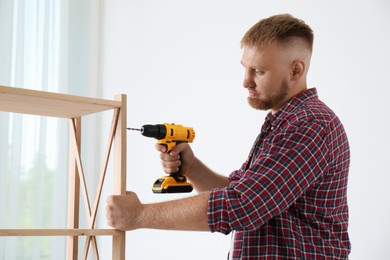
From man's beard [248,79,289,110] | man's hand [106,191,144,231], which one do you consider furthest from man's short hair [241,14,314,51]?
man's hand [106,191,144,231]

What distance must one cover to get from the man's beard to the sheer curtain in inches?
71.2

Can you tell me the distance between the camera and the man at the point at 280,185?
148 centimetres

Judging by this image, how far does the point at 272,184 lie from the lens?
1.48 metres

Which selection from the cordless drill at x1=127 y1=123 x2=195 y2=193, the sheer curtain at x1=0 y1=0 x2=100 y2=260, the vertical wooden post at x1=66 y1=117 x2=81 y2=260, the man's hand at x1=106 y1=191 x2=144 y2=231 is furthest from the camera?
the sheer curtain at x1=0 y1=0 x2=100 y2=260

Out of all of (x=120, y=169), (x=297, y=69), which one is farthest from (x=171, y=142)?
(x=297, y=69)

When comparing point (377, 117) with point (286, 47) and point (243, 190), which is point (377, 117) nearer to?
point (286, 47)

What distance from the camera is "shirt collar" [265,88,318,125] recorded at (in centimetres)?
169

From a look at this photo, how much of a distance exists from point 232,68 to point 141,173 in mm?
936

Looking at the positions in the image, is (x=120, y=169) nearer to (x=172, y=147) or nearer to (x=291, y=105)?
(x=172, y=147)

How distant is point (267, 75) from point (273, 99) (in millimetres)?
84

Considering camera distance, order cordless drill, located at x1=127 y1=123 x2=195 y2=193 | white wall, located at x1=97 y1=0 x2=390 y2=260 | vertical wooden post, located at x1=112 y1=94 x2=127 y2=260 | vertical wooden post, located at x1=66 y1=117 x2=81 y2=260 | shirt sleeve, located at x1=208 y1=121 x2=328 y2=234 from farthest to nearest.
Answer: white wall, located at x1=97 y1=0 x2=390 y2=260 → vertical wooden post, located at x1=66 y1=117 x2=81 y2=260 → cordless drill, located at x1=127 y1=123 x2=195 y2=193 → vertical wooden post, located at x1=112 y1=94 x2=127 y2=260 → shirt sleeve, located at x1=208 y1=121 x2=328 y2=234

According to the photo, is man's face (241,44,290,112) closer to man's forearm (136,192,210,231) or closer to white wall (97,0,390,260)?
man's forearm (136,192,210,231)

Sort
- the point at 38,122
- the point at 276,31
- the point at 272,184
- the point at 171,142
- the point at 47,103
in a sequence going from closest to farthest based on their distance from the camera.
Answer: the point at 272,184
the point at 47,103
the point at 276,31
the point at 171,142
the point at 38,122

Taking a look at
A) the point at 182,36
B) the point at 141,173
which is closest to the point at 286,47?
the point at 182,36
